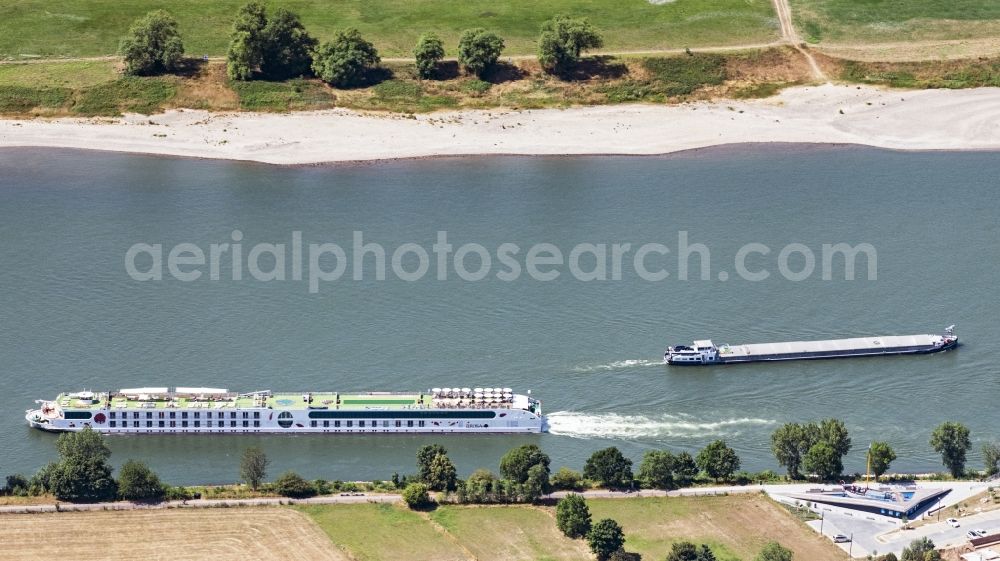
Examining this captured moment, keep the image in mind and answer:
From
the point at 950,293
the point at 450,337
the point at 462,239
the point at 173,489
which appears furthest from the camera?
the point at 462,239

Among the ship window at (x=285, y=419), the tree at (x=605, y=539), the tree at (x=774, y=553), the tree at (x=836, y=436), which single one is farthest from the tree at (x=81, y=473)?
the tree at (x=836, y=436)

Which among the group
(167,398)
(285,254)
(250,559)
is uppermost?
(285,254)

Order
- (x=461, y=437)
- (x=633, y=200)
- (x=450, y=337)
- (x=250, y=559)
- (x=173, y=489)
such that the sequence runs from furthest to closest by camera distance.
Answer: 1. (x=633, y=200)
2. (x=450, y=337)
3. (x=461, y=437)
4. (x=173, y=489)
5. (x=250, y=559)

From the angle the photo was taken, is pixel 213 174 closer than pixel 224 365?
No

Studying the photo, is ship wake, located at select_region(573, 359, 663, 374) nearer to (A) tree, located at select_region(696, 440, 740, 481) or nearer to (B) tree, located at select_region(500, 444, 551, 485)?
(B) tree, located at select_region(500, 444, 551, 485)

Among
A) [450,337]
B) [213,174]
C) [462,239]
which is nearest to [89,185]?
[213,174]

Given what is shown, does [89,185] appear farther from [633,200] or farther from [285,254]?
[633,200]

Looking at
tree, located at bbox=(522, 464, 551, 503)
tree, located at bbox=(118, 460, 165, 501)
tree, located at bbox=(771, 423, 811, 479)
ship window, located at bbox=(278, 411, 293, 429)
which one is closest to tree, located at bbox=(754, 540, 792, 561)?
tree, located at bbox=(771, 423, 811, 479)
